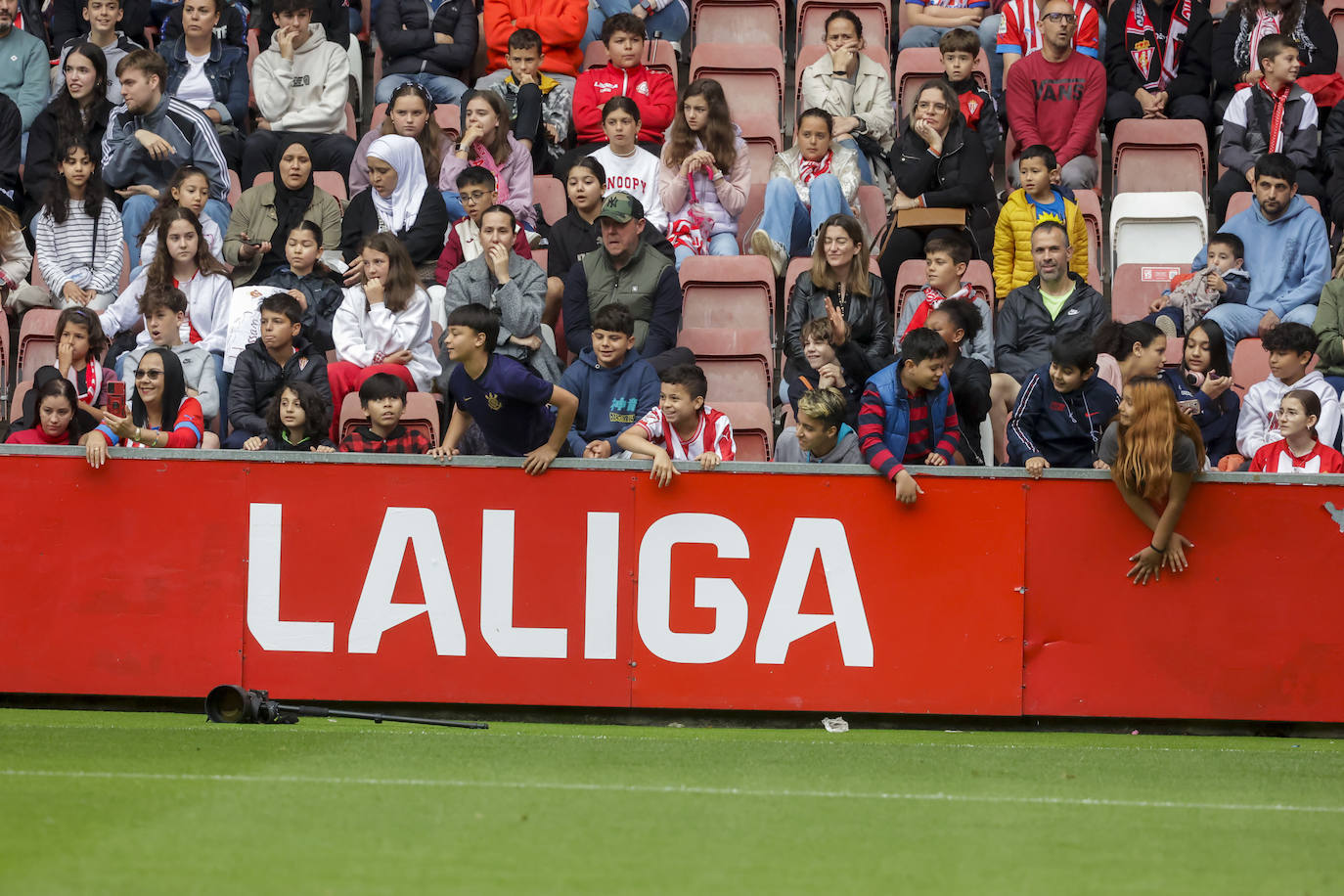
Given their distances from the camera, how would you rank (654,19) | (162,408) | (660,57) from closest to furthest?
(162,408)
(660,57)
(654,19)

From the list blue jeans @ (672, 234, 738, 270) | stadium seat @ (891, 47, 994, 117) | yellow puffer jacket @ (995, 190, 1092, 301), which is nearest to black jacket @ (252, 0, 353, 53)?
blue jeans @ (672, 234, 738, 270)

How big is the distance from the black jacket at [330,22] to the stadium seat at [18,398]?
3.80 metres

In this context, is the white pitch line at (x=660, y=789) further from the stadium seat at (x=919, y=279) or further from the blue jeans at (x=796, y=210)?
the blue jeans at (x=796, y=210)

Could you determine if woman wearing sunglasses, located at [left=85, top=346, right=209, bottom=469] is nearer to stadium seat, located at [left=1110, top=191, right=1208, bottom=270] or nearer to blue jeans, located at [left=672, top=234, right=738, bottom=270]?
blue jeans, located at [left=672, top=234, right=738, bottom=270]

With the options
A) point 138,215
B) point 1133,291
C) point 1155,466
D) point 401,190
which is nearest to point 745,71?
point 401,190

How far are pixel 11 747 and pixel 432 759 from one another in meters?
1.78

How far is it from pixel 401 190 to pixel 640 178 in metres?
1.66

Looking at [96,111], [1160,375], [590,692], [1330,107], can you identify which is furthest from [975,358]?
[96,111]

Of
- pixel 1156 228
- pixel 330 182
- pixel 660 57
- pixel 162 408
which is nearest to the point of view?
pixel 162 408

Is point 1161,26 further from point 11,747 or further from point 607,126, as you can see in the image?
point 11,747

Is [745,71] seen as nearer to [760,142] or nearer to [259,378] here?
[760,142]

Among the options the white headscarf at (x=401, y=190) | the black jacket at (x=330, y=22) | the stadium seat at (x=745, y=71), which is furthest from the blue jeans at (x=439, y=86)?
the stadium seat at (x=745, y=71)

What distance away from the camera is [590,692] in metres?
8.20

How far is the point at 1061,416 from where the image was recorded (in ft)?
28.9
